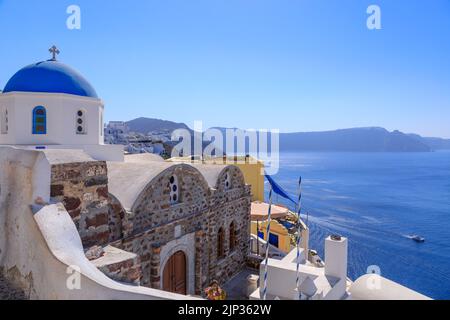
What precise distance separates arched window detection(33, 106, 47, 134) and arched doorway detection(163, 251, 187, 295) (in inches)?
251

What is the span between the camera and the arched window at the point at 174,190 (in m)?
8.48

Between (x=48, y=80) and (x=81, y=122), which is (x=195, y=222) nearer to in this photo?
(x=81, y=122)

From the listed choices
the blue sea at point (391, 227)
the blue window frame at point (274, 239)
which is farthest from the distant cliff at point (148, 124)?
the blue window frame at point (274, 239)

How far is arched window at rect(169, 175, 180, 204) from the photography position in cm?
848

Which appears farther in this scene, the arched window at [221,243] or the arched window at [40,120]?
the arched window at [221,243]

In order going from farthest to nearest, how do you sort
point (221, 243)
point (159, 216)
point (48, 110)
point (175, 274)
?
point (221, 243)
point (48, 110)
point (175, 274)
point (159, 216)

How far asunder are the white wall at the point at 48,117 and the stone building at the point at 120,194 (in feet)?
0.10

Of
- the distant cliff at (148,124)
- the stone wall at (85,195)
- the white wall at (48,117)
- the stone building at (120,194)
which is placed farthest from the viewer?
the distant cliff at (148,124)

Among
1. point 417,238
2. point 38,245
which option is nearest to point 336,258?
point 38,245

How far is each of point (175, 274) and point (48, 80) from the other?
799cm

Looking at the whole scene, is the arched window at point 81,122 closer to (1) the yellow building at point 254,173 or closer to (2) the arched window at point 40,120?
(2) the arched window at point 40,120

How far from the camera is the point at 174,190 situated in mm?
8625
